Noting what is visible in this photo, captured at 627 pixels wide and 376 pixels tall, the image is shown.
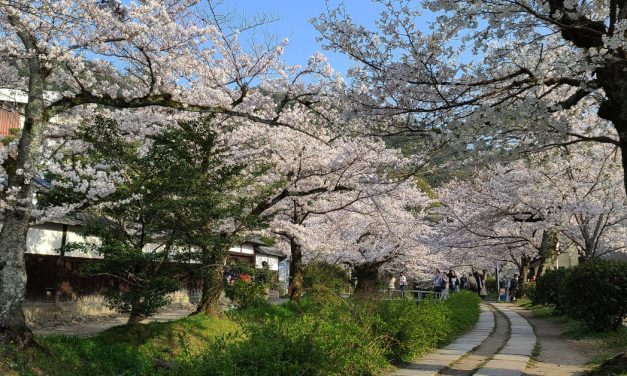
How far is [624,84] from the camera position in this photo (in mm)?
5590

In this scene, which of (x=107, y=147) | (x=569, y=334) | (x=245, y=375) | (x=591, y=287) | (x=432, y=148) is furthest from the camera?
(x=569, y=334)

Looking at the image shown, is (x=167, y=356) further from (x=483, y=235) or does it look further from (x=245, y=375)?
(x=483, y=235)

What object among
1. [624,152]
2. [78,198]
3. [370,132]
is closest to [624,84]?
[624,152]

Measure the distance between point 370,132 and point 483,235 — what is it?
13.8m

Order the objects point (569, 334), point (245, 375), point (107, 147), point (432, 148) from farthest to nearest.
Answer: point (569, 334), point (107, 147), point (432, 148), point (245, 375)

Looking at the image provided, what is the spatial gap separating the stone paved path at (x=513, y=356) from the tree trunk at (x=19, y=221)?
616 centimetres

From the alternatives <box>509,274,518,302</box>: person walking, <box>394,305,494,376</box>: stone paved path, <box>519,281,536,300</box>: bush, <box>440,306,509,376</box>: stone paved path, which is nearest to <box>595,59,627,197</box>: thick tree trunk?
<box>440,306,509,376</box>: stone paved path

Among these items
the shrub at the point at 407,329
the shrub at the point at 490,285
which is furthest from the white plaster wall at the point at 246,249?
the shrub at the point at 490,285

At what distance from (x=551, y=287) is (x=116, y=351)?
14.7 metres

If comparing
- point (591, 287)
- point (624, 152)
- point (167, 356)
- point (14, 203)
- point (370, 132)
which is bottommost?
point (167, 356)

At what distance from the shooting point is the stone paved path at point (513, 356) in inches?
284

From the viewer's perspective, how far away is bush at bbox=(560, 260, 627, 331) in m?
10.5

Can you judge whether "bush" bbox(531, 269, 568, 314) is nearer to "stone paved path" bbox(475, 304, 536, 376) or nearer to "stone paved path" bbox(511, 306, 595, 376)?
"stone paved path" bbox(511, 306, 595, 376)

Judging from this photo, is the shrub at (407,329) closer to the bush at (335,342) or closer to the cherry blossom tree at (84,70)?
the bush at (335,342)
